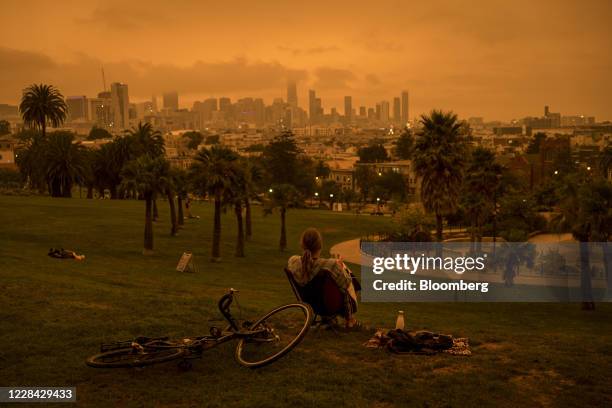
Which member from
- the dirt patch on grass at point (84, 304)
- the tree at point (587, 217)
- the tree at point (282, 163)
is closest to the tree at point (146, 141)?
the tree at point (587, 217)

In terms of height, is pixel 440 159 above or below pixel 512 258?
above

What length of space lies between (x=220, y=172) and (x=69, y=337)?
26.6m

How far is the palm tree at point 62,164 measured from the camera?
69.6 meters

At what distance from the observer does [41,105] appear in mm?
80250

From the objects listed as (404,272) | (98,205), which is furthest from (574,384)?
(98,205)

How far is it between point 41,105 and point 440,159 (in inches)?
2474

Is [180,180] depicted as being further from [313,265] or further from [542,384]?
[542,384]

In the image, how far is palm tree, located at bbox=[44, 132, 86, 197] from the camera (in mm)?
69625

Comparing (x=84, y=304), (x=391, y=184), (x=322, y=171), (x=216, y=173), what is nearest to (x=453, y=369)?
(x=84, y=304)

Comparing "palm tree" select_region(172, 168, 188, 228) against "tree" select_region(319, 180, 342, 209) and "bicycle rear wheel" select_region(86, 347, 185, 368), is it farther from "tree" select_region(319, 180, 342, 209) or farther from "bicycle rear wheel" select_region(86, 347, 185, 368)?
"tree" select_region(319, 180, 342, 209)

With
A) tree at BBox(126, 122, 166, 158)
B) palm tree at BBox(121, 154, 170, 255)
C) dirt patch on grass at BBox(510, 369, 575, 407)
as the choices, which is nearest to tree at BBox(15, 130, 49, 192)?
tree at BBox(126, 122, 166, 158)

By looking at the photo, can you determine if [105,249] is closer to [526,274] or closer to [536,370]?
[526,274]

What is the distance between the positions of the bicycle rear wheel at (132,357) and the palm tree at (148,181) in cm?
2766

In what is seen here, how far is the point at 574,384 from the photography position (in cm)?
845
